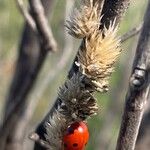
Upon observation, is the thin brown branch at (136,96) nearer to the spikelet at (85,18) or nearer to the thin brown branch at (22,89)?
the spikelet at (85,18)

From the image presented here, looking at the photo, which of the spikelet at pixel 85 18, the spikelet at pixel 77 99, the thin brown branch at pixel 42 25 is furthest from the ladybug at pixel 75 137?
the thin brown branch at pixel 42 25

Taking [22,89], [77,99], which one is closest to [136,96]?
[77,99]

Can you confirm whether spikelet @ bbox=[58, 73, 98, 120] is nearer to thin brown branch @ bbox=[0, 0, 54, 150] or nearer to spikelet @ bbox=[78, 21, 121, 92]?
spikelet @ bbox=[78, 21, 121, 92]

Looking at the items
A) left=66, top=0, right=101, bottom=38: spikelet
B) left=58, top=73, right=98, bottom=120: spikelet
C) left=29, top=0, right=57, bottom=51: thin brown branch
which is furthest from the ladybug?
left=29, top=0, right=57, bottom=51: thin brown branch

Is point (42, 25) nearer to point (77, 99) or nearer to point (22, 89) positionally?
point (22, 89)

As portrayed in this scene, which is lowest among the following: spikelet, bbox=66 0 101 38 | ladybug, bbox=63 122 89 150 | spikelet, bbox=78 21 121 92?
ladybug, bbox=63 122 89 150

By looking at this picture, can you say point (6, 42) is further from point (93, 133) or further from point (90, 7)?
point (90, 7)
